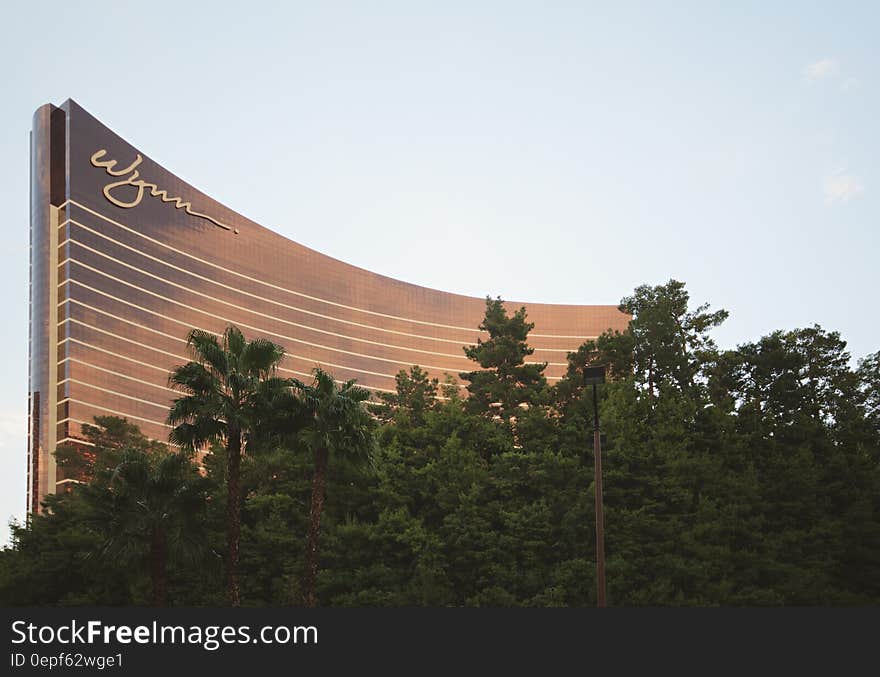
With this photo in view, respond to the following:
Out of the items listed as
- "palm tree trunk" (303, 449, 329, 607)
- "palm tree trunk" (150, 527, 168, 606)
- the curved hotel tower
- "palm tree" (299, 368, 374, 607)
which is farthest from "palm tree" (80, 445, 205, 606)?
the curved hotel tower

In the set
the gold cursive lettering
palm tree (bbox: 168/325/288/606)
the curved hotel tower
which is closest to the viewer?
palm tree (bbox: 168/325/288/606)

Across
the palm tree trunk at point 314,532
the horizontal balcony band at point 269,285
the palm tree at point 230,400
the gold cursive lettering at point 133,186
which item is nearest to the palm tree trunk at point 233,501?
the palm tree at point 230,400

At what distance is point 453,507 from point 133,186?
87927 mm

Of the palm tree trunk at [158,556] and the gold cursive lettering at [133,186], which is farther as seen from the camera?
the gold cursive lettering at [133,186]

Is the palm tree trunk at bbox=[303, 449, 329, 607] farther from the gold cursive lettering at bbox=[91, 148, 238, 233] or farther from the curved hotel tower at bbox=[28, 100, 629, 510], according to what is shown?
the gold cursive lettering at bbox=[91, 148, 238, 233]

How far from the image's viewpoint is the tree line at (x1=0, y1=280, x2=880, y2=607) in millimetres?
33938

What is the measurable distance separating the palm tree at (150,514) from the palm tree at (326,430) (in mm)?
4139

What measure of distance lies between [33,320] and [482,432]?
7399 centimetres

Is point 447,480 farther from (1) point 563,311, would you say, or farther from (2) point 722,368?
(1) point 563,311

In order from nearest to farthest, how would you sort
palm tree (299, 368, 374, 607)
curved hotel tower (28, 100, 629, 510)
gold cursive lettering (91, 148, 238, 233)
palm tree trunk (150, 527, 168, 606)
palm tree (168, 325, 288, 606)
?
palm tree (168, 325, 288, 606), palm tree trunk (150, 527, 168, 606), palm tree (299, 368, 374, 607), curved hotel tower (28, 100, 629, 510), gold cursive lettering (91, 148, 238, 233)

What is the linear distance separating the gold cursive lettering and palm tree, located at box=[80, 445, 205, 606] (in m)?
85.6

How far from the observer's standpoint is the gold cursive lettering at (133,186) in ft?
369

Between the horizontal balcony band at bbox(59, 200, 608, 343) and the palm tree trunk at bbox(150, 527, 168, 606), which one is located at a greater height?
the horizontal balcony band at bbox(59, 200, 608, 343)

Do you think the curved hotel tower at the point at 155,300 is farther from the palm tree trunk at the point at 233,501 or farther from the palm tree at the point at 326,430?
the palm tree at the point at 326,430
